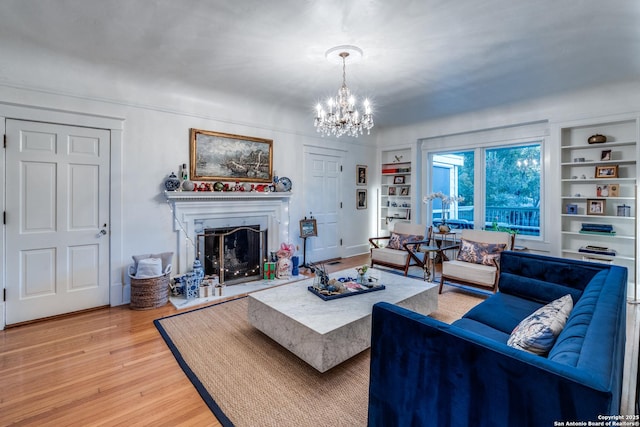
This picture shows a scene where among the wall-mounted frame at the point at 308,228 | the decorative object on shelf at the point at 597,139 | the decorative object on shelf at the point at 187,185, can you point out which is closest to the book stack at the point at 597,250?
the decorative object on shelf at the point at 597,139

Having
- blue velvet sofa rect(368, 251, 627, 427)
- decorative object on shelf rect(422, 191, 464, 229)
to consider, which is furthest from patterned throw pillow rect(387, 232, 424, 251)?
blue velvet sofa rect(368, 251, 627, 427)

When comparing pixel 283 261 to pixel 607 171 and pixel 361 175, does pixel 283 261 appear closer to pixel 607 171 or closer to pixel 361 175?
pixel 361 175

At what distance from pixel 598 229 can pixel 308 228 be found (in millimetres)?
4180

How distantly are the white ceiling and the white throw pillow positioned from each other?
217cm

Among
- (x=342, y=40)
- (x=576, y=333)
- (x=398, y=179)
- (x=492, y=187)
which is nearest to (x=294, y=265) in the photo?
(x=398, y=179)

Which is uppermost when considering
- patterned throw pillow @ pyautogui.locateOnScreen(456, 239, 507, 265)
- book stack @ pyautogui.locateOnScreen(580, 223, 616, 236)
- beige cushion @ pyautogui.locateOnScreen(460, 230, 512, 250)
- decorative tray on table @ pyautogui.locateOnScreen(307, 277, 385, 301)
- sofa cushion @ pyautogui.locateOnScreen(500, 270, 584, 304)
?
book stack @ pyautogui.locateOnScreen(580, 223, 616, 236)

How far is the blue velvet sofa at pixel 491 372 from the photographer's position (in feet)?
3.00

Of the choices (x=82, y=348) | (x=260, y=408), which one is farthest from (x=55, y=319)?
(x=260, y=408)

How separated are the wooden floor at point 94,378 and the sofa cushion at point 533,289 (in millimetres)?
686

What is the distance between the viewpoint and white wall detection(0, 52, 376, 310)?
3.19 metres

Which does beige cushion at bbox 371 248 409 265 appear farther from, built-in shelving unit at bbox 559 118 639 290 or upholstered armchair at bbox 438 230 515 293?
built-in shelving unit at bbox 559 118 639 290

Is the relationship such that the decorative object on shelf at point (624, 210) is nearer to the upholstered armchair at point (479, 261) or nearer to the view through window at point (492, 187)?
the view through window at point (492, 187)

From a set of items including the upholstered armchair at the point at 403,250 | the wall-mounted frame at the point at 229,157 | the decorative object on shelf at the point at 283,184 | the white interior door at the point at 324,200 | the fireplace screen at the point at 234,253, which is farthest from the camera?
the white interior door at the point at 324,200

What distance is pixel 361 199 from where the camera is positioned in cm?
662
